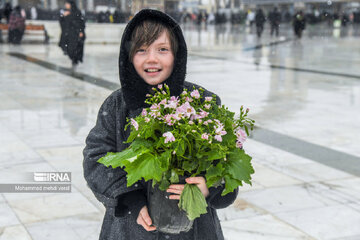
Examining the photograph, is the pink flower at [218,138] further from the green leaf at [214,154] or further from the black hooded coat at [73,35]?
the black hooded coat at [73,35]

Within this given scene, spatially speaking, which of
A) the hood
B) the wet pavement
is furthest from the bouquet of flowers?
the wet pavement

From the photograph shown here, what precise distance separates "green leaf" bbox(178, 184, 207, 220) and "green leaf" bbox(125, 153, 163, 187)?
0.37 feet

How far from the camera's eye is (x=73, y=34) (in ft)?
42.8

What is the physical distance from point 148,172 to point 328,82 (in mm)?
10530

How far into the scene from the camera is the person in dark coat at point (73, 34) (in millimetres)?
12859

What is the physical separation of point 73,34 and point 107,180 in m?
11.7

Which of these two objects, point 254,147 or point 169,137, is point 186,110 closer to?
point 169,137

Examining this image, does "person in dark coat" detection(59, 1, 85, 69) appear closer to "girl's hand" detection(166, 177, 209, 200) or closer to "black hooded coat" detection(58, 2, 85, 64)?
"black hooded coat" detection(58, 2, 85, 64)

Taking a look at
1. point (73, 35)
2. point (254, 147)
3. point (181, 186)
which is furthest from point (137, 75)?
point (73, 35)

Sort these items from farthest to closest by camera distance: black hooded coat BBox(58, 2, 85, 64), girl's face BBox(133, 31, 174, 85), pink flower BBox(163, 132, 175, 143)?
black hooded coat BBox(58, 2, 85, 64) < girl's face BBox(133, 31, 174, 85) < pink flower BBox(163, 132, 175, 143)

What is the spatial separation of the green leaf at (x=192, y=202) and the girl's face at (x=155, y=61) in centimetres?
50

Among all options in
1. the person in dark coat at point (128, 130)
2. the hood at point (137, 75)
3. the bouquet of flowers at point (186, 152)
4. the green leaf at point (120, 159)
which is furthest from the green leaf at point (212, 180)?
the hood at point (137, 75)

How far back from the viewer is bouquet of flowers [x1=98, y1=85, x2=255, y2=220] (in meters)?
1.64

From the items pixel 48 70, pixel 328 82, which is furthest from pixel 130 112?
pixel 48 70
